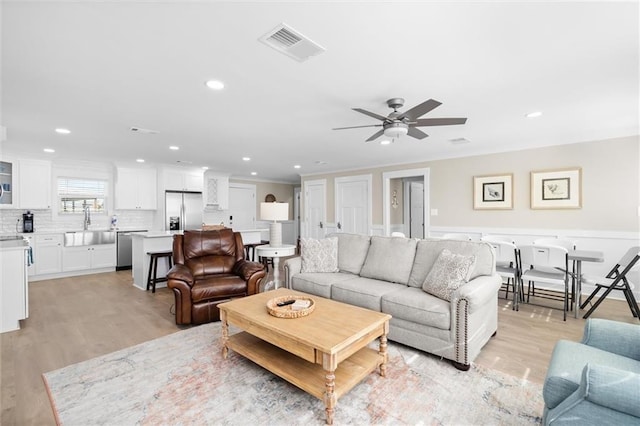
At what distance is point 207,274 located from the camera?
3.70 metres

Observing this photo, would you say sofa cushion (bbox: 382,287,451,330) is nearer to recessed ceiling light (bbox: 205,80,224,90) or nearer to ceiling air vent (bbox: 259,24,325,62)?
ceiling air vent (bbox: 259,24,325,62)

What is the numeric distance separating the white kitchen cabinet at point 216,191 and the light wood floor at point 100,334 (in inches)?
152

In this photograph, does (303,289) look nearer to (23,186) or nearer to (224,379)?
(224,379)

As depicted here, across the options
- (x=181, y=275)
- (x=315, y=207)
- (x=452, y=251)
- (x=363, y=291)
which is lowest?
(x=363, y=291)

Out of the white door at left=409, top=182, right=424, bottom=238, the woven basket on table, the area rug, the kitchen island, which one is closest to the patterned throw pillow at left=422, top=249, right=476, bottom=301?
the area rug

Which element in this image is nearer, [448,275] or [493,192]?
[448,275]

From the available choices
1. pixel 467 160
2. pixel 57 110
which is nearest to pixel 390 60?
pixel 57 110

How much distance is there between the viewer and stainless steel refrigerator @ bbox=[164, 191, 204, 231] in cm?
687

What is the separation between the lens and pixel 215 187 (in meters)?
8.26

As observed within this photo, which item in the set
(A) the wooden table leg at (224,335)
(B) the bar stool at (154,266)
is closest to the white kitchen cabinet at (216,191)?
(B) the bar stool at (154,266)

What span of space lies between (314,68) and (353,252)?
2231 mm

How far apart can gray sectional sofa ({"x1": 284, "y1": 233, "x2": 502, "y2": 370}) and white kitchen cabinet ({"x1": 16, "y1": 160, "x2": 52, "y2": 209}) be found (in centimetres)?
537

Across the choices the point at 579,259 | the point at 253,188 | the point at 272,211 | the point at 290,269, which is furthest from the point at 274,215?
the point at 253,188

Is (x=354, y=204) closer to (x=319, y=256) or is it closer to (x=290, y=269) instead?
(x=319, y=256)
